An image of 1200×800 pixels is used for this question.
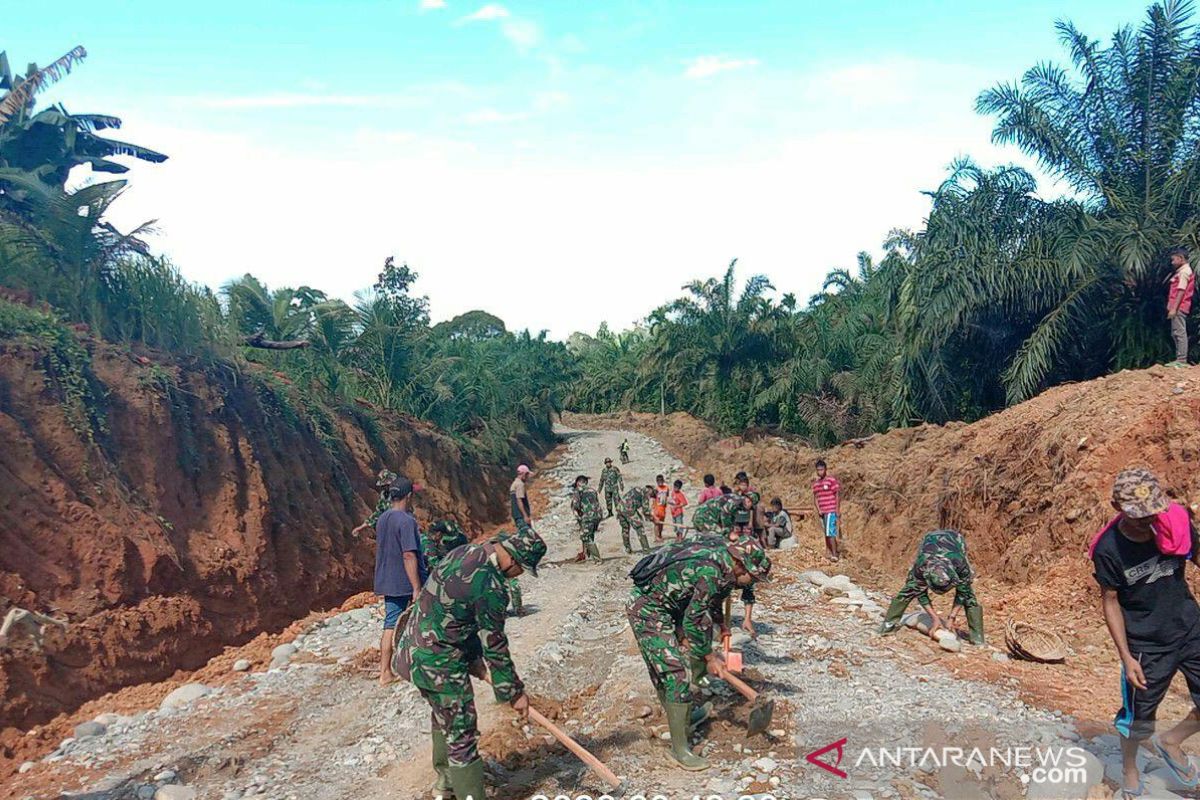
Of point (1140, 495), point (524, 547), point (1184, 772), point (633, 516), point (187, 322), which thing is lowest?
point (1184, 772)

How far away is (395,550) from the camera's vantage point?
6.88m

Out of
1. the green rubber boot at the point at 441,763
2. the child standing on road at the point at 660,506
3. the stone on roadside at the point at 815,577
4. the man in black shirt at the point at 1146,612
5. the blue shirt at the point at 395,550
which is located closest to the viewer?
the man in black shirt at the point at 1146,612

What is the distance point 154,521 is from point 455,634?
6.01 m

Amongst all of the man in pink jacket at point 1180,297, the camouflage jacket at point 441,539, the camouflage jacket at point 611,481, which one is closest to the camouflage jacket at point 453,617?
the camouflage jacket at point 441,539

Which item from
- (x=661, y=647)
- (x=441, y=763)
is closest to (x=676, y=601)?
(x=661, y=647)

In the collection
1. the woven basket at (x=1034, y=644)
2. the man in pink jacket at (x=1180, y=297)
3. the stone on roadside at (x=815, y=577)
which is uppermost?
the man in pink jacket at (x=1180, y=297)

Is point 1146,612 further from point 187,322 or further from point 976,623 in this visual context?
point 187,322

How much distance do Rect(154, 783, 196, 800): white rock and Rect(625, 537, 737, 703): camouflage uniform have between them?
3.37m

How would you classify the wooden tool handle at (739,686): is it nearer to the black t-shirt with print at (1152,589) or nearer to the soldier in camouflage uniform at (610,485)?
the black t-shirt with print at (1152,589)

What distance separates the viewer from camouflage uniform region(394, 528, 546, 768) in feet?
14.7

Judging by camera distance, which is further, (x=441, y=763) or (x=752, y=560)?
(x=752, y=560)

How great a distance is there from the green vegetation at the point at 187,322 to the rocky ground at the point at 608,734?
12.7 ft

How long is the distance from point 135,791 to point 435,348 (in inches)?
810

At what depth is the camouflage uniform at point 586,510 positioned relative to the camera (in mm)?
13391
